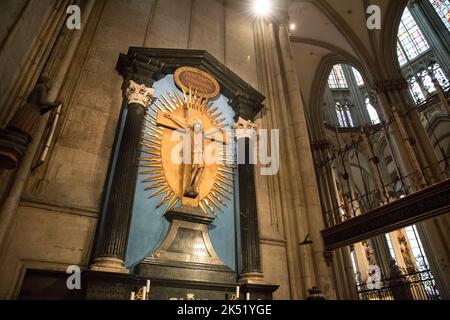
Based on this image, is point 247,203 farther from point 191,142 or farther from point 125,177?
point 125,177

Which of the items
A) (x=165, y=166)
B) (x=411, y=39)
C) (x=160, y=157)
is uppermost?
(x=411, y=39)

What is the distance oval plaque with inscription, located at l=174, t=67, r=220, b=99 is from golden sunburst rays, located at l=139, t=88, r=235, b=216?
0.10 m

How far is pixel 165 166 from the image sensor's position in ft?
15.7

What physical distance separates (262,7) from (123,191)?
6894 mm

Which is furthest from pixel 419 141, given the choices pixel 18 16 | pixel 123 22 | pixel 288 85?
pixel 18 16

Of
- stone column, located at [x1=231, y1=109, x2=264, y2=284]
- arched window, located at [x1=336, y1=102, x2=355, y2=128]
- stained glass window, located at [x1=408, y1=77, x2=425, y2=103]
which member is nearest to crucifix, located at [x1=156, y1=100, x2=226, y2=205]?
stone column, located at [x1=231, y1=109, x2=264, y2=284]

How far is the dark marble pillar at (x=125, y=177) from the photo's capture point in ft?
11.7

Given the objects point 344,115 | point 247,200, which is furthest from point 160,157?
point 344,115

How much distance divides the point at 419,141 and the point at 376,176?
4.21 meters

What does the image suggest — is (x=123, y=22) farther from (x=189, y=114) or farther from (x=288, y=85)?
(x=288, y=85)

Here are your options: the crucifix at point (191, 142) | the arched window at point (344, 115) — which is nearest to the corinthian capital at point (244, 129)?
the crucifix at point (191, 142)

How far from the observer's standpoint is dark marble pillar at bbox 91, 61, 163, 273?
140 inches

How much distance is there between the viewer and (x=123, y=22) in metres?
5.90

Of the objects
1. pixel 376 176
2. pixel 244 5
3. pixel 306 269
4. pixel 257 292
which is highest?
pixel 244 5
